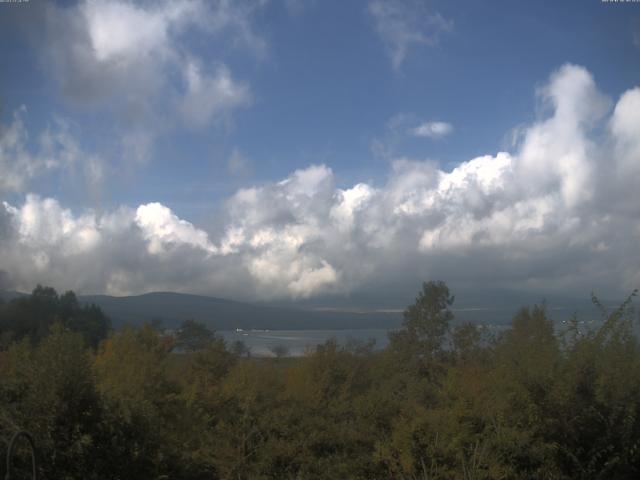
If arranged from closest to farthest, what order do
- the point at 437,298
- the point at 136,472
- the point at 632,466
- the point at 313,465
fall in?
the point at 136,472 → the point at 632,466 → the point at 313,465 → the point at 437,298

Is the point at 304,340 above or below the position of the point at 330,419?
above

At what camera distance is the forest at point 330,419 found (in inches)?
353

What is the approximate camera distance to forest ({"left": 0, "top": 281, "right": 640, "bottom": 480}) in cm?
898

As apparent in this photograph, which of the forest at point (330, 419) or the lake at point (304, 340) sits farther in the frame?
the lake at point (304, 340)

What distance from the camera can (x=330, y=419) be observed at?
15.8m

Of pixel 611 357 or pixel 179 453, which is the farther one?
pixel 179 453

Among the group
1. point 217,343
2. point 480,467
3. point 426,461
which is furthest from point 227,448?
point 217,343

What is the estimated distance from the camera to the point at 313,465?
1361 cm

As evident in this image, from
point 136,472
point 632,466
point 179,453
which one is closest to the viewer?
point 136,472

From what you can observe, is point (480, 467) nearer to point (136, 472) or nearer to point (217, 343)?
point (136, 472)

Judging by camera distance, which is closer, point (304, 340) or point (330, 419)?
point (330, 419)

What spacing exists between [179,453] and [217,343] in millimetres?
14614

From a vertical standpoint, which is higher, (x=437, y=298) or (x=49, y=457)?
(x=437, y=298)

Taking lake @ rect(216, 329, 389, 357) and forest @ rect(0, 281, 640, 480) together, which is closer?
forest @ rect(0, 281, 640, 480)
